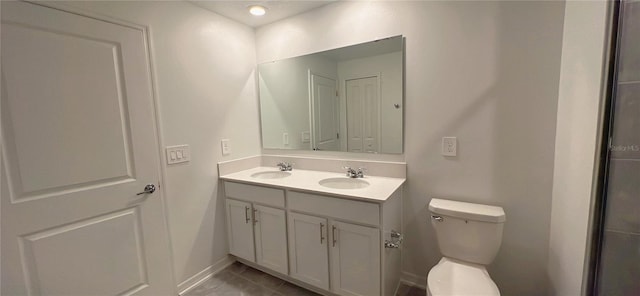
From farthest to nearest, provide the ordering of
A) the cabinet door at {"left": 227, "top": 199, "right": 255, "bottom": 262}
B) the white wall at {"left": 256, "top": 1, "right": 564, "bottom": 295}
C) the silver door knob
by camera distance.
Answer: the cabinet door at {"left": 227, "top": 199, "right": 255, "bottom": 262} → the silver door knob → the white wall at {"left": 256, "top": 1, "right": 564, "bottom": 295}

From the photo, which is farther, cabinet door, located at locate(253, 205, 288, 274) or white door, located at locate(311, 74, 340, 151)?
white door, located at locate(311, 74, 340, 151)

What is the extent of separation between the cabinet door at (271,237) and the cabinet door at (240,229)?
0.07 m

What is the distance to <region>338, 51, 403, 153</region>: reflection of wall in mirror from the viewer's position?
69.8 inches

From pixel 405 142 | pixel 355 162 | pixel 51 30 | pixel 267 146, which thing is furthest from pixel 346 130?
pixel 51 30

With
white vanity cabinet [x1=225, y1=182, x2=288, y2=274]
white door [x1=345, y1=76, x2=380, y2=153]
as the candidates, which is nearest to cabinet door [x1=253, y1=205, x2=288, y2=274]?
white vanity cabinet [x1=225, y1=182, x2=288, y2=274]

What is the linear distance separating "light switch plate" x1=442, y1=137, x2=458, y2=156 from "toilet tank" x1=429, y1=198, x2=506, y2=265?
1.10 feet

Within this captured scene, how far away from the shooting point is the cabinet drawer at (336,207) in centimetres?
144

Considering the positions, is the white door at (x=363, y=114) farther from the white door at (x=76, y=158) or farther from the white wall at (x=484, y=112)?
the white door at (x=76, y=158)

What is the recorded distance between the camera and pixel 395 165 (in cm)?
183

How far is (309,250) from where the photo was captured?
66.9 inches

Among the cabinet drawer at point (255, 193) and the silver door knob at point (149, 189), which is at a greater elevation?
the silver door knob at point (149, 189)

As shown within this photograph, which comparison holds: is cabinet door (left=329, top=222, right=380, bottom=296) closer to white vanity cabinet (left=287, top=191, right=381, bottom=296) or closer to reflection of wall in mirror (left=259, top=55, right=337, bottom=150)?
white vanity cabinet (left=287, top=191, right=381, bottom=296)

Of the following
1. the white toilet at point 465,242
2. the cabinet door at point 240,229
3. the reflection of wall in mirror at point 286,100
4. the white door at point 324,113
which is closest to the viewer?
the white toilet at point 465,242

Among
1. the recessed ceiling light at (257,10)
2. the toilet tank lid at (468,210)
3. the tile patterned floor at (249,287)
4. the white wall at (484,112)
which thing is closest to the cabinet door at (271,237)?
the tile patterned floor at (249,287)
